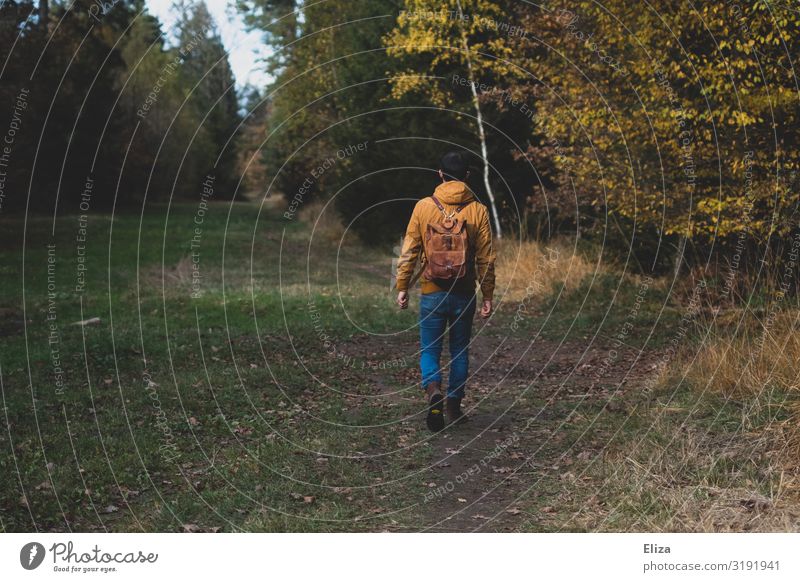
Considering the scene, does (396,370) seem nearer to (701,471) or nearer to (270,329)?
(270,329)

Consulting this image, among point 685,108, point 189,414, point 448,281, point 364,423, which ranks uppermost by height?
point 685,108

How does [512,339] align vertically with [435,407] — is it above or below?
below

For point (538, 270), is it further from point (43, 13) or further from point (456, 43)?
point (43, 13)

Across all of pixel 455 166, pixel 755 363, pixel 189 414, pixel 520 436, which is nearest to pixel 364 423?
pixel 520 436

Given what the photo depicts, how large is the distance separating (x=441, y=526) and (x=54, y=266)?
17.3 metres

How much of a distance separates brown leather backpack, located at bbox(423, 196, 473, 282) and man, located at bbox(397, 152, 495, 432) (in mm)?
47

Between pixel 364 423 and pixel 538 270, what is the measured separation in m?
8.94

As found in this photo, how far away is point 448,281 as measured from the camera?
296 inches

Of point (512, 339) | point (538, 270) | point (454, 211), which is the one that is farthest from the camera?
point (538, 270)

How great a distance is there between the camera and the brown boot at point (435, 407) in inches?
305

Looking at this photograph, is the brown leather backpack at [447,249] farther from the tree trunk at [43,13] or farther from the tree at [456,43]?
the tree trunk at [43,13]

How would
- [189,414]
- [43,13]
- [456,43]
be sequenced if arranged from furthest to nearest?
1. [43,13]
2. [456,43]
3. [189,414]

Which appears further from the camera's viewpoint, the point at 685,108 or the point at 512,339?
the point at 512,339

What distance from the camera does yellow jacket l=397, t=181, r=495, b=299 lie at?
7.53m
